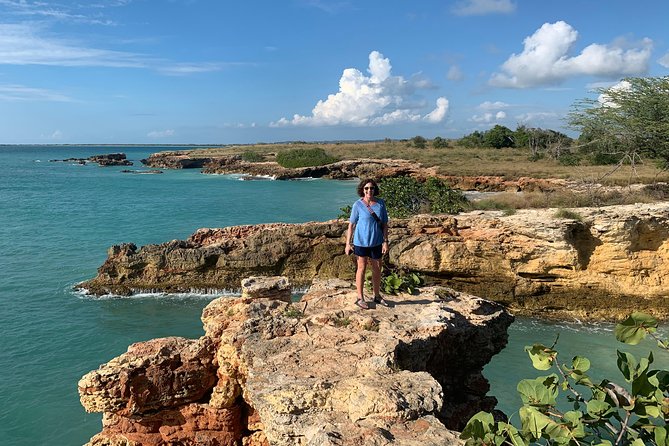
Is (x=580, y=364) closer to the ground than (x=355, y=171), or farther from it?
farther from it

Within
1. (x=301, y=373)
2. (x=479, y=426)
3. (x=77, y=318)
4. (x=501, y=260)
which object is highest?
(x=479, y=426)

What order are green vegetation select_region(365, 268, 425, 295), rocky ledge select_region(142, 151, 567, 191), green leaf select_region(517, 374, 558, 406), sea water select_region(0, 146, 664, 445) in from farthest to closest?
rocky ledge select_region(142, 151, 567, 191)
sea water select_region(0, 146, 664, 445)
green vegetation select_region(365, 268, 425, 295)
green leaf select_region(517, 374, 558, 406)

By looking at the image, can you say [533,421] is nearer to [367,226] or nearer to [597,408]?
[597,408]

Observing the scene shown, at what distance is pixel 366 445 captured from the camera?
12.7 feet

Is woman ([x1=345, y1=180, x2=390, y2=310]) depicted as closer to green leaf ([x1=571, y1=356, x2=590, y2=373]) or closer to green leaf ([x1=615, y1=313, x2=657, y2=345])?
green leaf ([x1=571, y1=356, x2=590, y2=373])

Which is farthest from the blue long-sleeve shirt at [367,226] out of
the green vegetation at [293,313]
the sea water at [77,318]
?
the sea water at [77,318]

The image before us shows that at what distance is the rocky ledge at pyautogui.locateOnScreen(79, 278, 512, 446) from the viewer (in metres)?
4.53

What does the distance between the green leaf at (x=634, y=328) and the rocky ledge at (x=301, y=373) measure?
6.05ft

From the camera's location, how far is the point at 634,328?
300 cm

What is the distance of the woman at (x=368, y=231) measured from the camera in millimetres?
7004

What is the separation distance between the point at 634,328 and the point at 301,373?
3270mm

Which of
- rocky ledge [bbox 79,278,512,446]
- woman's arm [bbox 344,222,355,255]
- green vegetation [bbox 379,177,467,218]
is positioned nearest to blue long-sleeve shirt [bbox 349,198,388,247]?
woman's arm [bbox 344,222,355,255]

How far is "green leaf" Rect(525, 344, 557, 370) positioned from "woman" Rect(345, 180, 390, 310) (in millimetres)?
3689

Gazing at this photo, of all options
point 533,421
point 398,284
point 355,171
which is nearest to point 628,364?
point 533,421
